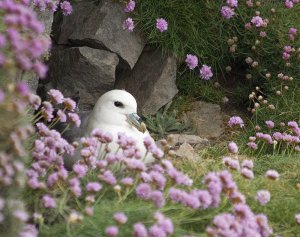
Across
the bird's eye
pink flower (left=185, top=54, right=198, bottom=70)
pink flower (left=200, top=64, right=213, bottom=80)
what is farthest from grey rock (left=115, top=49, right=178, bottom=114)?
the bird's eye

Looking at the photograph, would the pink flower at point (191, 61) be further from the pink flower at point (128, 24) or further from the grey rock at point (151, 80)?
the pink flower at point (128, 24)

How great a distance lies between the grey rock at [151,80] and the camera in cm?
536

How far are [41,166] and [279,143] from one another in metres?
2.40

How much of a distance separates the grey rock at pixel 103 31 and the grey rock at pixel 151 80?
0.17 m

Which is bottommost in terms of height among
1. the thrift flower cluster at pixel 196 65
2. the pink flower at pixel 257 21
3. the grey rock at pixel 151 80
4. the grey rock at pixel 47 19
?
the grey rock at pixel 151 80

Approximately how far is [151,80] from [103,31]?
588mm

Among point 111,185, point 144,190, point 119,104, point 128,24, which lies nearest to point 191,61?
point 128,24

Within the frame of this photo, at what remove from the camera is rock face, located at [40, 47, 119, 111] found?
507 cm

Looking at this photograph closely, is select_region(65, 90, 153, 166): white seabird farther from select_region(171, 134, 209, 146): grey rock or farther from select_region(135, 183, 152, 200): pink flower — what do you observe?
select_region(135, 183, 152, 200): pink flower

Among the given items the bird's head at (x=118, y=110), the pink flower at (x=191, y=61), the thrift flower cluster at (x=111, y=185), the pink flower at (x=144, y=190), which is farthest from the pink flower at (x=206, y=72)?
the pink flower at (x=144, y=190)

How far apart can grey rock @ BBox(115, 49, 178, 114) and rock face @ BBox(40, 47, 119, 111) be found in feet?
1.01

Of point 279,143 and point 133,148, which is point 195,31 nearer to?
point 279,143

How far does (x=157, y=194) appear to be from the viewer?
2.39 m

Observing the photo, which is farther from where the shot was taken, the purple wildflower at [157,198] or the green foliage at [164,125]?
the green foliage at [164,125]
